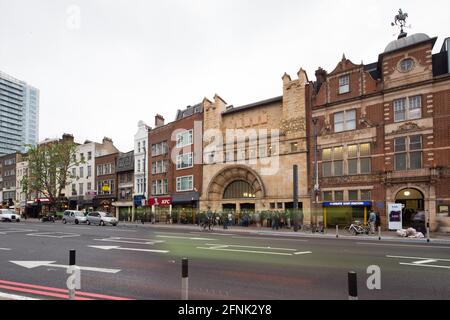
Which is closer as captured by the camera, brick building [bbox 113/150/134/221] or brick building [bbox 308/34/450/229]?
brick building [bbox 308/34/450/229]

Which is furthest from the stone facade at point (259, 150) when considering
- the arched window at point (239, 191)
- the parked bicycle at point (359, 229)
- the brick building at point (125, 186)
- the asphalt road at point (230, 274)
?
the asphalt road at point (230, 274)

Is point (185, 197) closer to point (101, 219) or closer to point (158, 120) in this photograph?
point (101, 219)

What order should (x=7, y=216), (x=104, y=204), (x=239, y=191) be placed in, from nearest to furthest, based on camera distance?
(x=239, y=191)
(x=7, y=216)
(x=104, y=204)

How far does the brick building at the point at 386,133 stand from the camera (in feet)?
85.9

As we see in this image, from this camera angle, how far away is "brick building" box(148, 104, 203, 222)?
4244 cm

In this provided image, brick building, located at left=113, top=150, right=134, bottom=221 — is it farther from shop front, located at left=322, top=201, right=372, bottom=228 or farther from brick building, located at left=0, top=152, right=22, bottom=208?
brick building, located at left=0, top=152, right=22, bottom=208

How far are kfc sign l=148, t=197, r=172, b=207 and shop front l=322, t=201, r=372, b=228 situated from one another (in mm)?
21081

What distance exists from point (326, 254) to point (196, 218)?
2933 centimetres

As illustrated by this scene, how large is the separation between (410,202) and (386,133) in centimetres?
576

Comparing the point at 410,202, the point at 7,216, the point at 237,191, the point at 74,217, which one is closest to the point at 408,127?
the point at 410,202

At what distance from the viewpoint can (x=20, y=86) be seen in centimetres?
19288

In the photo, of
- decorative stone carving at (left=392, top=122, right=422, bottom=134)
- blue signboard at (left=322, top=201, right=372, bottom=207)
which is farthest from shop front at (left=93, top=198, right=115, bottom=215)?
decorative stone carving at (left=392, top=122, right=422, bottom=134)

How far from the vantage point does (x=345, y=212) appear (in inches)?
1196

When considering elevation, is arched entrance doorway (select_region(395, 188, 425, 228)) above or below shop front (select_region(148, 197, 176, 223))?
above
